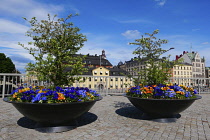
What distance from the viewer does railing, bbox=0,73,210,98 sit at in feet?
28.4

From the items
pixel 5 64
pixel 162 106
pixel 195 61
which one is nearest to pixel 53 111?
pixel 162 106

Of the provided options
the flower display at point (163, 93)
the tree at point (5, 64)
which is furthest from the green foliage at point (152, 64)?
the tree at point (5, 64)

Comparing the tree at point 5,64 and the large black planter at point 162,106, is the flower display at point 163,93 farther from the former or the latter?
the tree at point 5,64

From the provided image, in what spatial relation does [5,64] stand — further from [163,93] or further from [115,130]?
[163,93]

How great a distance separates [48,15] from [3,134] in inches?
137

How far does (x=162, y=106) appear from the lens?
4.02 m

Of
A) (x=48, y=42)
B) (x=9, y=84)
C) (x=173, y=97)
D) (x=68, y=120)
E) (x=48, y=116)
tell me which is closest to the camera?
(x=48, y=116)

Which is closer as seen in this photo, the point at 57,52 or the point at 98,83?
the point at 57,52

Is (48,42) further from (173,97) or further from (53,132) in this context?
(173,97)

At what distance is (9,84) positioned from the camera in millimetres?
8914

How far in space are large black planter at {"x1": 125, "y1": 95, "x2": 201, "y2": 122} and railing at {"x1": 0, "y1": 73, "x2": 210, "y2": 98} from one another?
1.53 meters

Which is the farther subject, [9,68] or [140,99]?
[9,68]

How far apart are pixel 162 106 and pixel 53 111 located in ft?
8.75

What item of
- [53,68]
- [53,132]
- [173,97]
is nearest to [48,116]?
[53,132]
